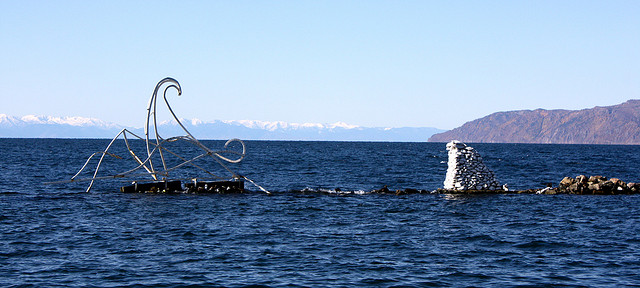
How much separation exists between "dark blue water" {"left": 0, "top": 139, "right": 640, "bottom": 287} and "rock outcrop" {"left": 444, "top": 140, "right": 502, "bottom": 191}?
1.84 m

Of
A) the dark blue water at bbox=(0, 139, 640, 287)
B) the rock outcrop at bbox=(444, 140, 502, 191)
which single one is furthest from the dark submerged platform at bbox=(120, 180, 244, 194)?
the rock outcrop at bbox=(444, 140, 502, 191)

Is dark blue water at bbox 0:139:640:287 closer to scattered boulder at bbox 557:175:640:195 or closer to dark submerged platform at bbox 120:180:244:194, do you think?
dark submerged platform at bbox 120:180:244:194

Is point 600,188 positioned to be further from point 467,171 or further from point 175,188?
point 175,188

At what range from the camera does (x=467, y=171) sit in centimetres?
4066

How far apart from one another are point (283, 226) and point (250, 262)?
723 cm

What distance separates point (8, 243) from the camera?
22.6 meters

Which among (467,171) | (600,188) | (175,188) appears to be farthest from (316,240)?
(600,188)

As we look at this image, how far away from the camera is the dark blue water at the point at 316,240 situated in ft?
59.7

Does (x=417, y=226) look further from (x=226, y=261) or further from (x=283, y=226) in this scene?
(x=226, y=261)

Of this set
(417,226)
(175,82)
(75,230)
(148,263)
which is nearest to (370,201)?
(417,226)

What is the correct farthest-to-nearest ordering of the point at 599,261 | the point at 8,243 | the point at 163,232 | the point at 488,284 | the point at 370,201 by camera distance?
1. the point at 370,201
2. the point at 163,232
3. the point at 8,243
4. the point at 599,261
5. the point at 488,284

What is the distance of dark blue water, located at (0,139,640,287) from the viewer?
18188 mm

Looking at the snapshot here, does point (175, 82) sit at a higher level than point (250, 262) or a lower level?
higher

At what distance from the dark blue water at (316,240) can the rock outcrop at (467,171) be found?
6.05 feet
